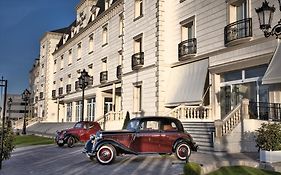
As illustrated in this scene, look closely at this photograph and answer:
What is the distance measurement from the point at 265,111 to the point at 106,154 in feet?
27.1

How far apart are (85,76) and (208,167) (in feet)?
51.6

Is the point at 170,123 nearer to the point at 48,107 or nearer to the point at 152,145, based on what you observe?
the point at 152,145

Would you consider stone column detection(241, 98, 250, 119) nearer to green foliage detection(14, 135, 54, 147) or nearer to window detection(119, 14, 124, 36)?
green foliage detection(14, 135, 54, 147)

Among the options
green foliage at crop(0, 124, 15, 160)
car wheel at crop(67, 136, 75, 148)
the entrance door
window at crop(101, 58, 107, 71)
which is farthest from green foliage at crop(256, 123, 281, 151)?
the entrance door

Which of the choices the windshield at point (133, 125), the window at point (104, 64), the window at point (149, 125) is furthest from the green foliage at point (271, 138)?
the window at point (104, 64)

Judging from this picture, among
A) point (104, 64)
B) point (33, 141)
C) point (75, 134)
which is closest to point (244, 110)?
point (75, 134)

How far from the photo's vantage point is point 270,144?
1071 centimetres

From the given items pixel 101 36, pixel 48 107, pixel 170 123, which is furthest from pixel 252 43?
pixel 48 107

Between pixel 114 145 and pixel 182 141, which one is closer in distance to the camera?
pixel 114 145

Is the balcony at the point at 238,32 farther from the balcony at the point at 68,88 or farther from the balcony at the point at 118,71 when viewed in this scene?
the balcony at the point at 68,88

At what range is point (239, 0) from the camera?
58.8 ft

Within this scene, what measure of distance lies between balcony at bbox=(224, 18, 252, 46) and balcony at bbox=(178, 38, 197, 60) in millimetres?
2835

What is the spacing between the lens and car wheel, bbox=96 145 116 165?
11.7 meters

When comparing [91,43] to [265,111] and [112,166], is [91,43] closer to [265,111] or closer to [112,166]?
[265,111]
